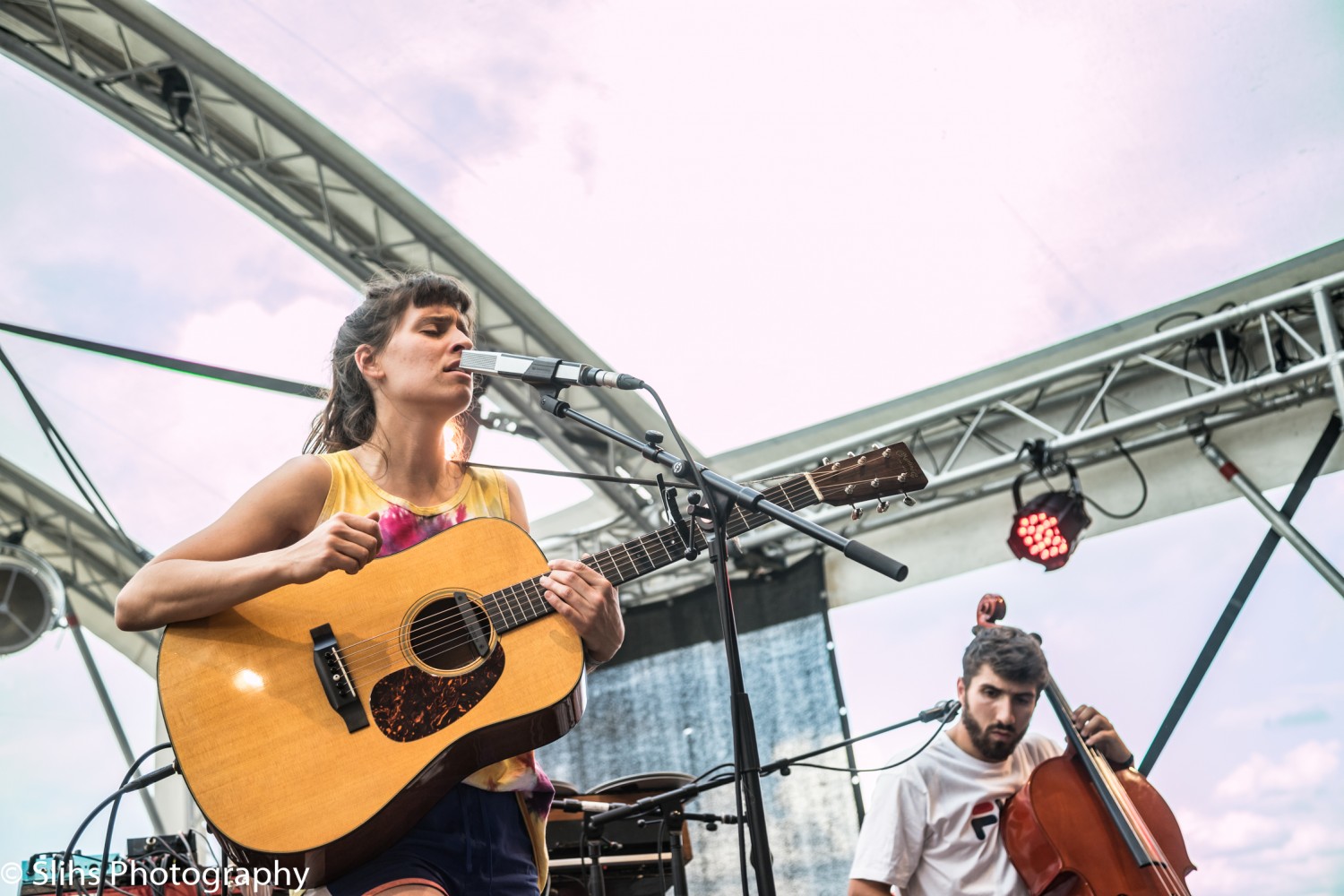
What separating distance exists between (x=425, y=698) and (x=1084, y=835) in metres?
2.77

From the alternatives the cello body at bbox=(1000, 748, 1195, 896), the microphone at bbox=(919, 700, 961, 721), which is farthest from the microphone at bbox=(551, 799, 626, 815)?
the cello body at bbox=(1000, 748, 1195, 896)

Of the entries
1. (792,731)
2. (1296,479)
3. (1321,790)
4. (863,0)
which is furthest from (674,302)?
(1321,790)

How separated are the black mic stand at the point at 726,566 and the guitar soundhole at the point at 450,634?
0.49m

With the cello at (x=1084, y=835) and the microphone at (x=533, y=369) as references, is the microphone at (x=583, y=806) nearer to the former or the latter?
the cello at (x=1084, y=835)

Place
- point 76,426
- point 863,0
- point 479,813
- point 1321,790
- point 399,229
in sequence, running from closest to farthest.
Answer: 1. point 479,813
2. point 863,0
3. point 1321,790
4. point 399,229
5. point 76,426

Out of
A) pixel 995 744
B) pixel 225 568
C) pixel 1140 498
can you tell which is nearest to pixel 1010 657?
pixel 995 744

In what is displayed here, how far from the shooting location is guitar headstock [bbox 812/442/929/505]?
8.38ft

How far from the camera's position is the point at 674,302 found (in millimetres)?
7562

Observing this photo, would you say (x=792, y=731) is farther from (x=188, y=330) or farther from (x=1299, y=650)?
(x=188, y=330)

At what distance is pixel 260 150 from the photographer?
688 cm

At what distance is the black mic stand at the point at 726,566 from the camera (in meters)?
1.95

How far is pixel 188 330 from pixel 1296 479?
25.3 feet

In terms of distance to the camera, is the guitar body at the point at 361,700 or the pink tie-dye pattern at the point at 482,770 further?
the pink tie-dye pattern at the point at 482,770

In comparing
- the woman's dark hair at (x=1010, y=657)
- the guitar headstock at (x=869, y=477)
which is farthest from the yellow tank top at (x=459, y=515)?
the woman's dark hair at (x=1010, y=657)
